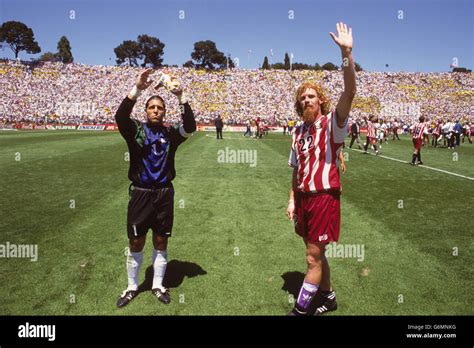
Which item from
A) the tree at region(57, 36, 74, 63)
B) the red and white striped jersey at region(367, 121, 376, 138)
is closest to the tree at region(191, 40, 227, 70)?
the tree at region(57, 36, 74, 63)

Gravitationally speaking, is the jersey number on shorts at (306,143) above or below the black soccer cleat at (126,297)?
above

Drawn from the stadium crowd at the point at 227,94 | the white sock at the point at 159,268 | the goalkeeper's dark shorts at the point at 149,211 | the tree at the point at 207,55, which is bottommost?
the white sock at the point at 159,268

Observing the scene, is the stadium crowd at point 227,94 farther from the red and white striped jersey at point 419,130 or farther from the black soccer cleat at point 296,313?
the black soccer cleat at point 296,313

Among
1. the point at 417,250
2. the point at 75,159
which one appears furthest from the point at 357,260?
the point at 75,159

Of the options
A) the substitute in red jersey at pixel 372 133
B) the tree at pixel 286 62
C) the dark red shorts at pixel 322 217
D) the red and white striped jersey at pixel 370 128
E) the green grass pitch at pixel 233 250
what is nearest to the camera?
the dark red shorts at pixel 322 217

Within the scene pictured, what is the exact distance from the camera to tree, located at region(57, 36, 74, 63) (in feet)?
369

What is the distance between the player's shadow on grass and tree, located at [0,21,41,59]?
120 metres

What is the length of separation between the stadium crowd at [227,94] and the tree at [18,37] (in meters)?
38.8

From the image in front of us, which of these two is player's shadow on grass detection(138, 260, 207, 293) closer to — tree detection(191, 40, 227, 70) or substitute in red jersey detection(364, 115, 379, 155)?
substitute in red jersey detection(364, 115, 379, 155)

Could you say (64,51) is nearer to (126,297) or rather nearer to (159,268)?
(159,268)

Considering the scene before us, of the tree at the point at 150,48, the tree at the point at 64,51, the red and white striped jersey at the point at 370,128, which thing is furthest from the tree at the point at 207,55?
the red and white striped jersey at the point at 370,128

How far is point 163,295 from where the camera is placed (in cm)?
423

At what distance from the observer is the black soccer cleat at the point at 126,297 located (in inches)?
159
